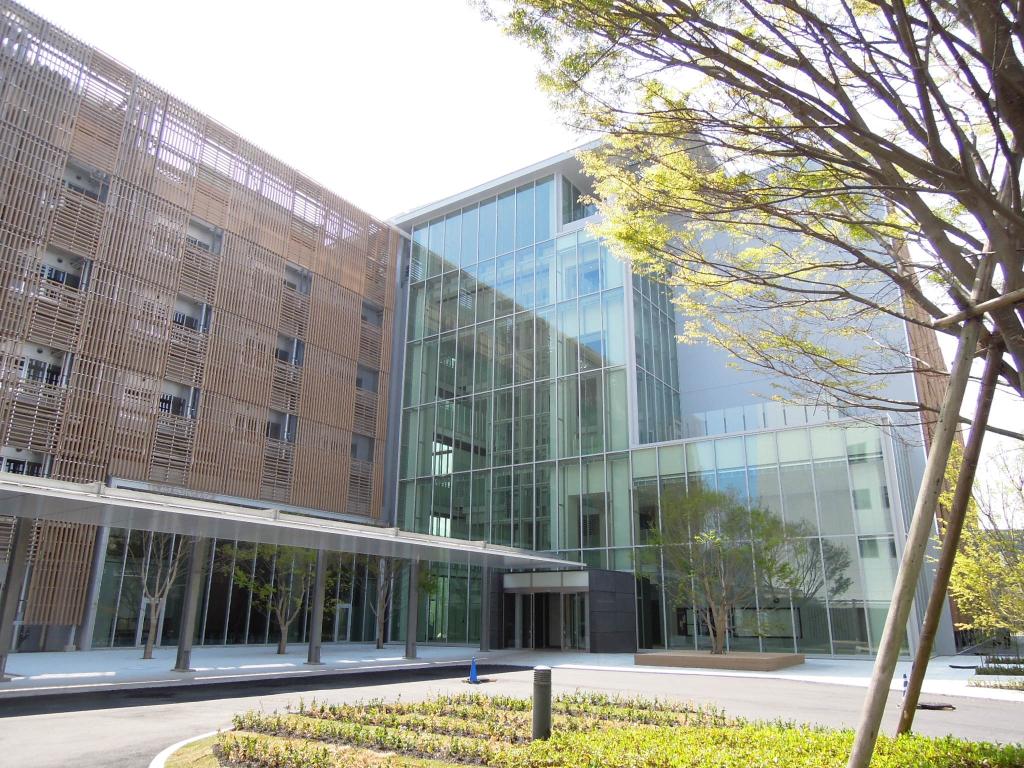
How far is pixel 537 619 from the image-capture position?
3103 centimetres

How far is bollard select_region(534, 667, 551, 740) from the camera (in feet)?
28.0

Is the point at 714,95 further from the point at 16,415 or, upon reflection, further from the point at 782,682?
the point at 16,415

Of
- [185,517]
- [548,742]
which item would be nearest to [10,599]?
[185,517]

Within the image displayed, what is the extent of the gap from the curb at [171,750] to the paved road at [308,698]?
0.59 ft

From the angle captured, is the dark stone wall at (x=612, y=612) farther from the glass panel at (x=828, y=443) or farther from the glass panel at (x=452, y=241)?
the glass panel at (x=452, y=241)

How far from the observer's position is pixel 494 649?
29578mm

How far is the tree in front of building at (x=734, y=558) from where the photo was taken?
24.3 m

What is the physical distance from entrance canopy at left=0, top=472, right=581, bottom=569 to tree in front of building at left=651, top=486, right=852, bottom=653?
704 centimetres

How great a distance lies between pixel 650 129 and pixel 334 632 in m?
31.4

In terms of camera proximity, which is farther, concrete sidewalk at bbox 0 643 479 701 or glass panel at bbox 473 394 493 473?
glass panel at bbox 473 394 493 473

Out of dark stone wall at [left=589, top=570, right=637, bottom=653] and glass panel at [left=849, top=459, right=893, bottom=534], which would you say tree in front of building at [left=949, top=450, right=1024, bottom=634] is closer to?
glass panel at [left=849, top=459, right=893, bottom=534]

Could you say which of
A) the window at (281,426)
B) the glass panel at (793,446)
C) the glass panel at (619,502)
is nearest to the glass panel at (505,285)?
the glass panel at (619,502)

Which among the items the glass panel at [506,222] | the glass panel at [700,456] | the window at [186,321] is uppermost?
the glass panel at [506,222]

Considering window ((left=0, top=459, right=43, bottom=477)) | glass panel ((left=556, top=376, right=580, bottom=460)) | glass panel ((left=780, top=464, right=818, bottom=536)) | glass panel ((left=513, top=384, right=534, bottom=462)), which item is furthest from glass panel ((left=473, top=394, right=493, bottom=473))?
window ((left=0, top=459, right=43, bottom=477))
